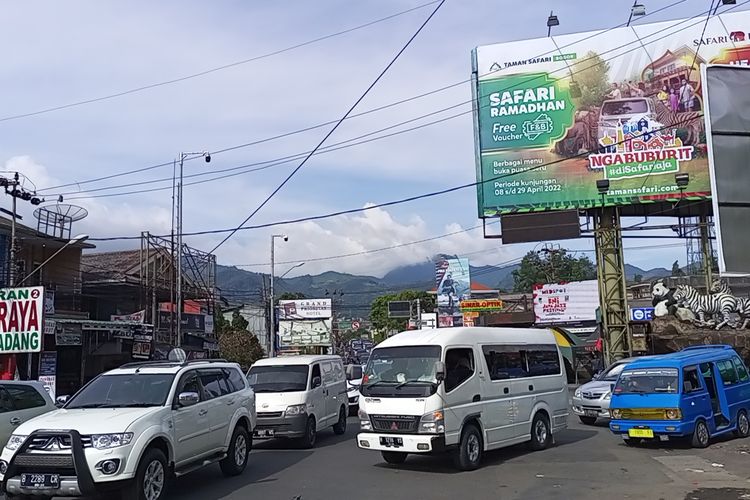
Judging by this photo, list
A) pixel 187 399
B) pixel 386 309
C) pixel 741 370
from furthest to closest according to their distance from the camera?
1. pixel 386 309
2. pixel 741 370
3. pixel 187 399

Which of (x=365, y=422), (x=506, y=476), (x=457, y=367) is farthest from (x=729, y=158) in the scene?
(x=365, y=422)

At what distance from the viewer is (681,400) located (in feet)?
47.3

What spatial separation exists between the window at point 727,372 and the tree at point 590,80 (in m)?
18.4

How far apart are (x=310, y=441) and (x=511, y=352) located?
4904 millimetres

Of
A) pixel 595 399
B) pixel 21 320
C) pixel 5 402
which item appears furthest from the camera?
pixel 21 320

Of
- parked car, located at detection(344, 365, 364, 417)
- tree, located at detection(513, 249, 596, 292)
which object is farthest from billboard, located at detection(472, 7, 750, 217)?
tree, located at detection(513, 249, 596, 292)

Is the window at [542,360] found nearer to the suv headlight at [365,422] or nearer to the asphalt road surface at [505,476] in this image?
the asphalt road surface at [505,476]

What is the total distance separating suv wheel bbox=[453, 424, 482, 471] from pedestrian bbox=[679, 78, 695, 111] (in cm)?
2388

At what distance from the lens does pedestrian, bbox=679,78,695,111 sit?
31.9 metres

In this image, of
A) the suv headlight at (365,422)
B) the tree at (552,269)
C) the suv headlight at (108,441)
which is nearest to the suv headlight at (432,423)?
the suv headlight at (365,422)

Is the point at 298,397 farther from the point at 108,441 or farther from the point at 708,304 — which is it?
the point at 708,304

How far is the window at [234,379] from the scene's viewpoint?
1282cm

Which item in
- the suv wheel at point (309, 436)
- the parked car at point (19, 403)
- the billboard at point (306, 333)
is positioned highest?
the billboard at point (306, 333)

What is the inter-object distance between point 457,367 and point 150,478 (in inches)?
224
